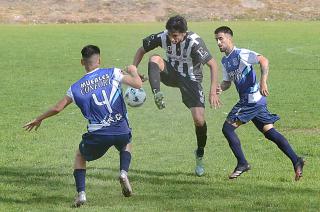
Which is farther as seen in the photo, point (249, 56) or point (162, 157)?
point (162, 157)

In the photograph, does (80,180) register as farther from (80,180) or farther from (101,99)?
(101,99)

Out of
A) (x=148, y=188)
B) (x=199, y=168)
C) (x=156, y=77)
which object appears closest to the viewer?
(x=148, y=188)

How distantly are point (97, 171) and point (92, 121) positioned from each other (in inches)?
83.9

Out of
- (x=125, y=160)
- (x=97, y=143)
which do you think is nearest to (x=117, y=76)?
(x=97, y=143)

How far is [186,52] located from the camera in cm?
948

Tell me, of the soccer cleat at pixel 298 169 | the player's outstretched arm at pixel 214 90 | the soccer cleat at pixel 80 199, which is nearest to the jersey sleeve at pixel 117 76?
the soccer cleat at pixel 80 199

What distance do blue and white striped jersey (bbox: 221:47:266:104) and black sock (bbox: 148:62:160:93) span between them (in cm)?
91

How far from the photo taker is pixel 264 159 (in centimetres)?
1048

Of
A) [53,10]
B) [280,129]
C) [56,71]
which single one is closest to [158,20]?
[53,10]

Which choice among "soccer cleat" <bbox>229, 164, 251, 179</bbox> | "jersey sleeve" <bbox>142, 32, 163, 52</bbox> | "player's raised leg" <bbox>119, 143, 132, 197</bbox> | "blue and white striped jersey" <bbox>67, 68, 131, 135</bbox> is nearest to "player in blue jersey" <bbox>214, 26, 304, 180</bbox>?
"soccer cleat" <bbox>229, 164, 251, 179</bbox>

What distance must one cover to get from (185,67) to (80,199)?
9.84 feet

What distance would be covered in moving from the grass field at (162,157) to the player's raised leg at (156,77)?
1.01 m

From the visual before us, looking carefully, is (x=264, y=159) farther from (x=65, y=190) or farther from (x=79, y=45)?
(x=79, y=45)

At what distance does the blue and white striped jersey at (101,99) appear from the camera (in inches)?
295
